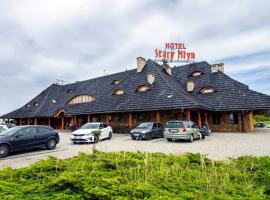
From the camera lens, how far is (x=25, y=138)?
1355cm

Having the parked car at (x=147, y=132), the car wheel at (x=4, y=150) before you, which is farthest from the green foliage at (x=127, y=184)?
the parked car at (x=147, y=132)

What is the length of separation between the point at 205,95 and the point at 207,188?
2656 cm

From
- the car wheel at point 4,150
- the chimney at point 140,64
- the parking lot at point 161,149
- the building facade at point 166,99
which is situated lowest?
the parking lot at point 161,149

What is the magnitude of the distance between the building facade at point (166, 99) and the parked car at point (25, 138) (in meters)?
12.1

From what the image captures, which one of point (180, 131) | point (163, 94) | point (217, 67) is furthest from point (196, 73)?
point (180, 131)

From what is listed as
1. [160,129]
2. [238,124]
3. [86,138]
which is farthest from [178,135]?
[238,124]

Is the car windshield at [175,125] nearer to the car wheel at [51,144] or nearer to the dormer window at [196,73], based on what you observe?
the car wheel at [51,144]

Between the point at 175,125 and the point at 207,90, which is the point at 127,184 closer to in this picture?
the point at 175,125

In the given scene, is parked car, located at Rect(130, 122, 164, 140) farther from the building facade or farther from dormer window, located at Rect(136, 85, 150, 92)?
dormer window, located at Rect(136, 85, 150, 92)

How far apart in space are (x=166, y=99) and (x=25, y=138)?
49.2 ft

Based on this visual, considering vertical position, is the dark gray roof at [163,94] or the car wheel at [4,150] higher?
the dark gray roof at [163,94]

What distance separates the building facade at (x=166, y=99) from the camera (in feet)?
83.8

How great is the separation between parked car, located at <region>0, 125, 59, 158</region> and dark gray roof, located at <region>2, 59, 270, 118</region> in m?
12.2

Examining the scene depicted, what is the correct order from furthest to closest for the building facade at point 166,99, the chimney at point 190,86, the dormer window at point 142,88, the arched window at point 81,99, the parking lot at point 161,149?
the arched window at point 81,99 → the chimney at point 190,86 → the dormer window at point 142,88 → the building facade at point 166,99 → the parking lot at point 161,149
